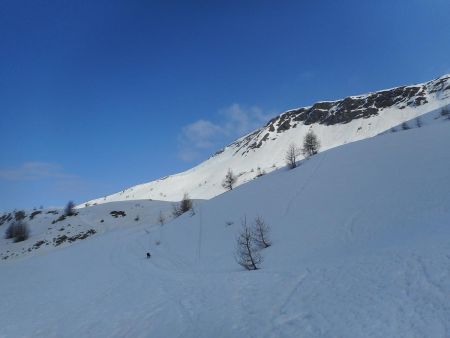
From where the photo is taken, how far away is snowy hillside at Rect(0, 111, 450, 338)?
→ 10.9 meters

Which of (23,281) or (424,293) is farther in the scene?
(23,281)

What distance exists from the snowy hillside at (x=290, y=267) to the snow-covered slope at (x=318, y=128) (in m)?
70.9

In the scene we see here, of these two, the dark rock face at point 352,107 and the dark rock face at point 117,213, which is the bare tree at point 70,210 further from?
the dark rock face at point 352,107

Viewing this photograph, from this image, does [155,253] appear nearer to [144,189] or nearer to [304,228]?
[304,228]

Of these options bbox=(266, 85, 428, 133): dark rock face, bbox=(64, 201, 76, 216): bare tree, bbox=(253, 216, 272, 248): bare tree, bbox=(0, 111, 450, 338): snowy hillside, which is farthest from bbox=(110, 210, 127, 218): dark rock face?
bbox=(266, 85, 428, 133): dark rock face

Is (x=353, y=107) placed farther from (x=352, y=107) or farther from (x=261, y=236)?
(x=261, y=236)

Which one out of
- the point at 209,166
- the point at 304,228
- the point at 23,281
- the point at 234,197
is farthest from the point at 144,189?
the point at 304,228

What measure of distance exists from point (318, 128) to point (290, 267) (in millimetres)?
146063

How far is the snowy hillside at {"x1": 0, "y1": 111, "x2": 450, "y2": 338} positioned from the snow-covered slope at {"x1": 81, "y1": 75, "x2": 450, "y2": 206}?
70942mm

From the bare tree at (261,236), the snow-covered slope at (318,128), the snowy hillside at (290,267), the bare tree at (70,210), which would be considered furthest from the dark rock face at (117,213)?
the bare tree at (261,236)

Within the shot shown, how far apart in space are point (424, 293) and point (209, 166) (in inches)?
6150

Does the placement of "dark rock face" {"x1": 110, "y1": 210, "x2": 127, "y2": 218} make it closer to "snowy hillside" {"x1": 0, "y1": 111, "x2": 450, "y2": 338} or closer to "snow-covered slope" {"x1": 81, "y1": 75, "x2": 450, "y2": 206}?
"snowy hillside" {"x1": 0, "y1": 111, "x2": 450, "y2": 338}

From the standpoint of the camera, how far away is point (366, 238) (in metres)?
21.6

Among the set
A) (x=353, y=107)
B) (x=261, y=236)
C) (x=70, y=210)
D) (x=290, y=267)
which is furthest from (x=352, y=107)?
(x=290, y=267)
